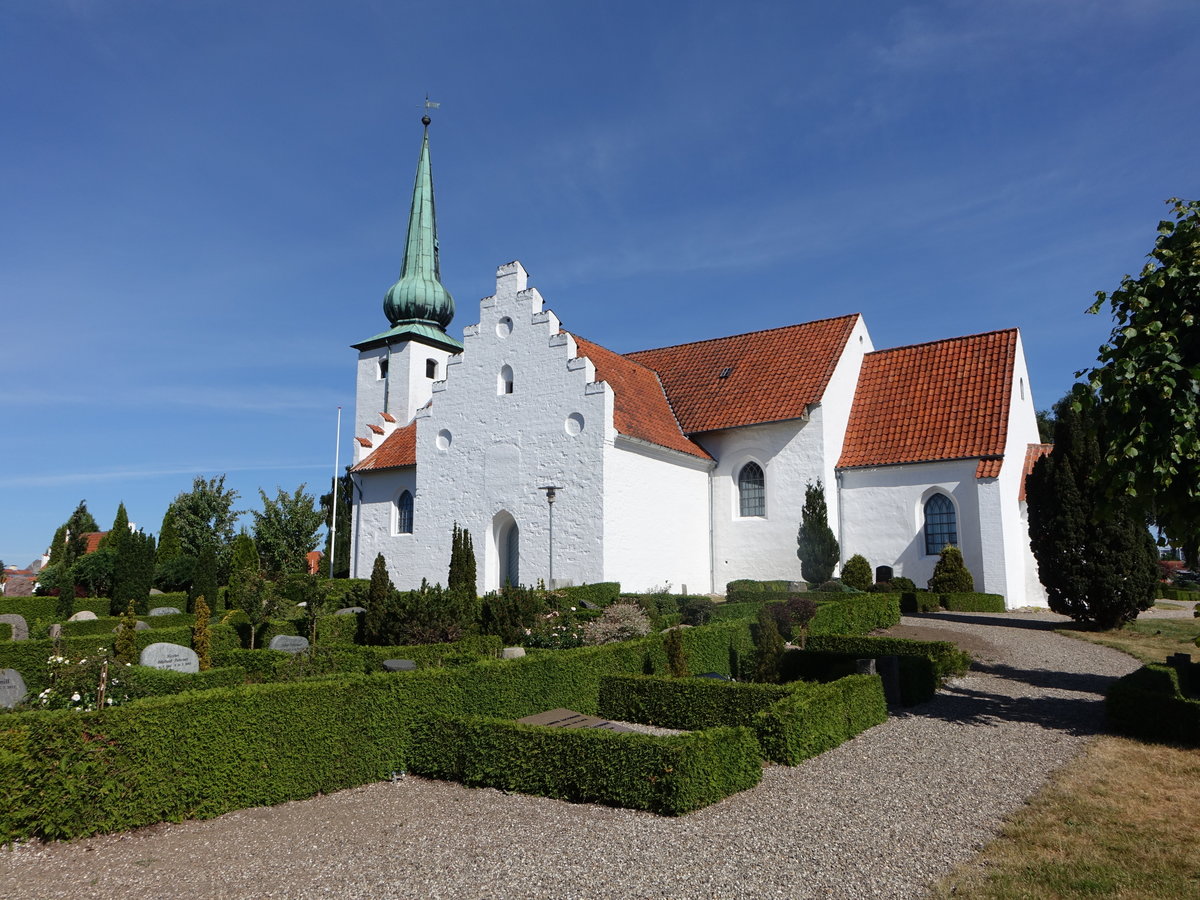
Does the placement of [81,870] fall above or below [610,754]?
below

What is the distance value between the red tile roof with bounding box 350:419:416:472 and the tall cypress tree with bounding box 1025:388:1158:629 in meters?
17.9

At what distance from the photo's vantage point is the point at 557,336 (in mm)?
22000

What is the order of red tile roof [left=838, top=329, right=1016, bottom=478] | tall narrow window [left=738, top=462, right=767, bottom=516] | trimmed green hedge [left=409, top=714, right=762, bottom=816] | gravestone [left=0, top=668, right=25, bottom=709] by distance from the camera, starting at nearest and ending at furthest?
1. trimmed green hedge [left=409, top=714, right=762, bottom=816]
2. gravestone [left=0, top=668, right=25, bottom=709]
3. red tile roof [left=838, top=329, right=1016, bottom=478]
4. tall narrow window [left=738, top=462, right=767, bottom=516]

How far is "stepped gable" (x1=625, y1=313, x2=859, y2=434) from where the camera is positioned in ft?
78.7

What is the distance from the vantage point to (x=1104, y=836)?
19.2 feet

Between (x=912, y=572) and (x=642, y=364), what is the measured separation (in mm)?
11756

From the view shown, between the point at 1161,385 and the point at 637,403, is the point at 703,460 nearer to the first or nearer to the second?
the point at 637,403

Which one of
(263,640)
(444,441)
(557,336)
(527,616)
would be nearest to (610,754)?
(527,616)

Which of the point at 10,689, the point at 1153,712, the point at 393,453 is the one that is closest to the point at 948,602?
the point at 1153,712

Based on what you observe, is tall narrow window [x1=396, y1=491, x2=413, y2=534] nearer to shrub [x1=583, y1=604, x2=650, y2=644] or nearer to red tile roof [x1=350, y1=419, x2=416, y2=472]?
red tile roof [x1=350, y1=419, x2=416, y2=472]

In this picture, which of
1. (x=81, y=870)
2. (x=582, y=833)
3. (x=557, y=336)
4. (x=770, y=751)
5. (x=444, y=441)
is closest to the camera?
(x=81, y=870)

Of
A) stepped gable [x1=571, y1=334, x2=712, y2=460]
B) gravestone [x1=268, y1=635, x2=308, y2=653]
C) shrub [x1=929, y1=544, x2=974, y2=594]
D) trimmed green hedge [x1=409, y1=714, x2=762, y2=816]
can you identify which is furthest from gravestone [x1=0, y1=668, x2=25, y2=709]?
shrub [x1=929, y1=544, x2=974, y2=594]

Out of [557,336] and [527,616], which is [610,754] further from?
[557,336]

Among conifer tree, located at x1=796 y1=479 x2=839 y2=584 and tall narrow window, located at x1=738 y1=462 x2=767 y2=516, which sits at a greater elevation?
tall narrow window, located at x1=738 y1=462 x2=767 y2=516
